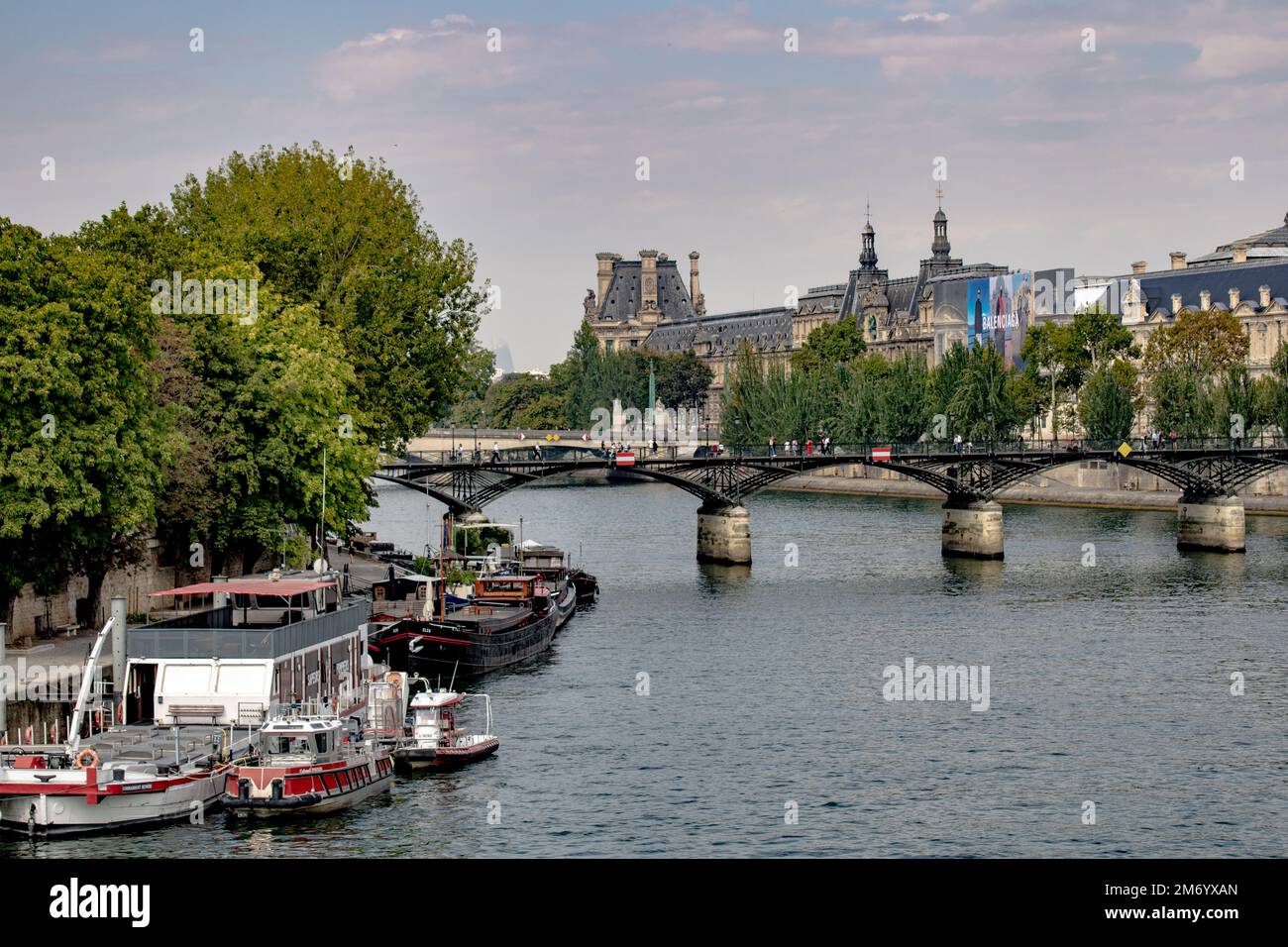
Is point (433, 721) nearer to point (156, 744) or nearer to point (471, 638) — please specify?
point (156, 744)

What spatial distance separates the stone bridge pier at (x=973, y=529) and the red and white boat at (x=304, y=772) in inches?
2542

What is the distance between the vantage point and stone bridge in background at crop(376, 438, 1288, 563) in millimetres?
99500

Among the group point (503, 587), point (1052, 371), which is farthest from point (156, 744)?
point (1052, 371)

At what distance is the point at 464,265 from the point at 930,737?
50.7 metres

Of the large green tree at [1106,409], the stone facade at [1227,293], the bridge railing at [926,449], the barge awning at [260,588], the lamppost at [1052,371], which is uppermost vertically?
the stone facade at [1227,293]

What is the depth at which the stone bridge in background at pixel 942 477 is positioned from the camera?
9950cm

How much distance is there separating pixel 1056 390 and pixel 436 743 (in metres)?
133

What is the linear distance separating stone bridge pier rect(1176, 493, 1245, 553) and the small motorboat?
6820cm

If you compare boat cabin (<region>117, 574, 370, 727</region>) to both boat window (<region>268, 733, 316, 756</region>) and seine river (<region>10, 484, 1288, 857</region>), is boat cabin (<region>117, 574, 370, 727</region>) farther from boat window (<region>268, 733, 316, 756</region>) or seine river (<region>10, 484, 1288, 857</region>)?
seine river (<region>10, 484, 1288, 857</region>)

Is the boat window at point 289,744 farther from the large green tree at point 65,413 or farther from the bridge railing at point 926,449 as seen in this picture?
the bridge railing at point 926,449

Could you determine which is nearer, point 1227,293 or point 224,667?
point 224,667

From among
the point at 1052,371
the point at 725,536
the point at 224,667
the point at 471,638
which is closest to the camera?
the point at 224,667

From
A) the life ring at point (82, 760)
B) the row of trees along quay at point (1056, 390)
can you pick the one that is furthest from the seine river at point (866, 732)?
the row of trees along quay at point (1056, 390)

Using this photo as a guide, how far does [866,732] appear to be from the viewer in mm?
49250
